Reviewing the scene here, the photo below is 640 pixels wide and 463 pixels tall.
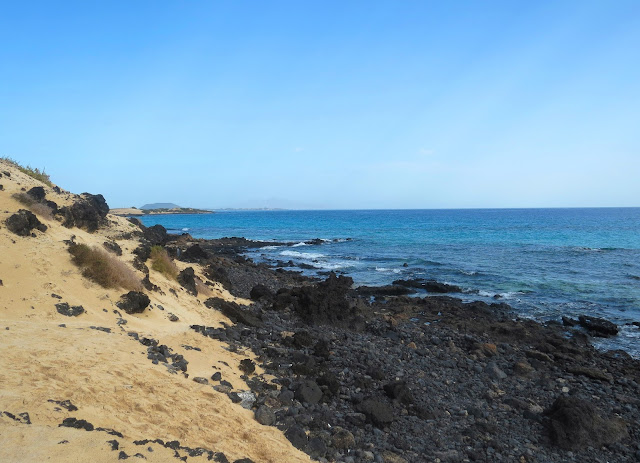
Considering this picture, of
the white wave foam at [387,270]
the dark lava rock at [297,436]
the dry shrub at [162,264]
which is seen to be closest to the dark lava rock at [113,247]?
the dry shrub at [162,264]

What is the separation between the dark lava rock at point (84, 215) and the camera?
16594 mm

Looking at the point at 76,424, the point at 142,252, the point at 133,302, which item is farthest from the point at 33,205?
the point at 76,424

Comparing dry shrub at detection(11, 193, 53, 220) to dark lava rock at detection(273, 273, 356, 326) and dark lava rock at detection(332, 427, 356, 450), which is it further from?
dark lava rock at detection(332, 427, 356, 450)

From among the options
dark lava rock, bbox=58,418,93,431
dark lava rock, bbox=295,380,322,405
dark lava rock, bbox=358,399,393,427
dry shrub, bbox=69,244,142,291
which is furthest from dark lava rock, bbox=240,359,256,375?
dry shrub, bbox=69,244,142,291

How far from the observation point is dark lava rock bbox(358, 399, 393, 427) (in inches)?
325

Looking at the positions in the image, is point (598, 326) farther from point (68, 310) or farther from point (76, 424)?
point (68, 310)

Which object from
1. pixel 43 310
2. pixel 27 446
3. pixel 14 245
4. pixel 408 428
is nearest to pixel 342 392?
pixel 408 428

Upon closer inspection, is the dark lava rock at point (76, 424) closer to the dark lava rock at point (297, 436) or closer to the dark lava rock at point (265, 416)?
the dark lava rock at point (265, 416)

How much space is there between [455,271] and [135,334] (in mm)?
29015

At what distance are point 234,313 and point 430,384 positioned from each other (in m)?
7.68

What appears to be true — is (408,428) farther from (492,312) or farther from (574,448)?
(492,312)

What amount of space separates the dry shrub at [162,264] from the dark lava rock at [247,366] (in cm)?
862

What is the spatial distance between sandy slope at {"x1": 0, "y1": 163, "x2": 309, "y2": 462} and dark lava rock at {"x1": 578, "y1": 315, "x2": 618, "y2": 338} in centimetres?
1661

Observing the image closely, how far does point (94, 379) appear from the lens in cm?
711
